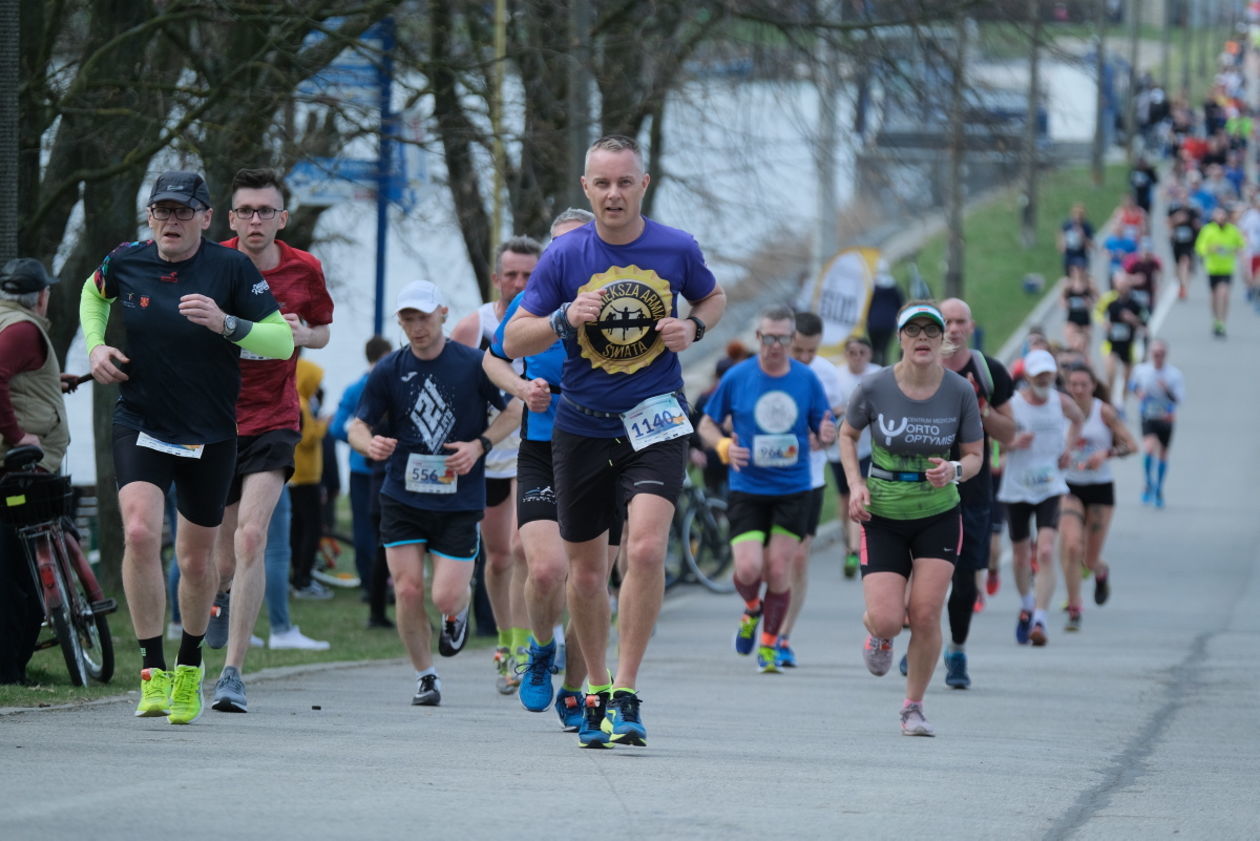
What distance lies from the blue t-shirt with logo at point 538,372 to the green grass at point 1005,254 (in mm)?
24837

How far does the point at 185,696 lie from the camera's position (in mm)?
8281

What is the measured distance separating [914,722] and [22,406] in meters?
4.19

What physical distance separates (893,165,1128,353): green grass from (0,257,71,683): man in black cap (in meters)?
25.0

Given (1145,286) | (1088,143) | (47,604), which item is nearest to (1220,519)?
(1145,286)

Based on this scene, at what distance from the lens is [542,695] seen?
8602 mm

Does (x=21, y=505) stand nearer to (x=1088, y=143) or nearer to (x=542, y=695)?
(x=542, y=695)

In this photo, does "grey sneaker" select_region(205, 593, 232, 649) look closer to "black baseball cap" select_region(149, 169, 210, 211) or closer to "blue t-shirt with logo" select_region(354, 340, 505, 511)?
"blue t-shirt with logo" select_region(354, 340, 505, 511)

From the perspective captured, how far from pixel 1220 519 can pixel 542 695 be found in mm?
17331

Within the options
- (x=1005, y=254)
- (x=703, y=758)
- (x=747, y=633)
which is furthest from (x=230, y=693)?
(x=1005, y=254)

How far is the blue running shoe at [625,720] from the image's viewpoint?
775 centimetres

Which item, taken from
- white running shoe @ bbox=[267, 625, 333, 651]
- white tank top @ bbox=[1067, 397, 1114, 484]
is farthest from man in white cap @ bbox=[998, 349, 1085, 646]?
white running shoe @ bbox=[267, 625, 333, 651]

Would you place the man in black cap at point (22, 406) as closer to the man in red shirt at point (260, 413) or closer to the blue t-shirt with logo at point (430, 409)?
the man in red shirt at point (260, 413)

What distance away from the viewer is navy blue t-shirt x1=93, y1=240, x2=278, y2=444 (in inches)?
323

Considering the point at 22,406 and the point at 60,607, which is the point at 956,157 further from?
the point at 60,607
